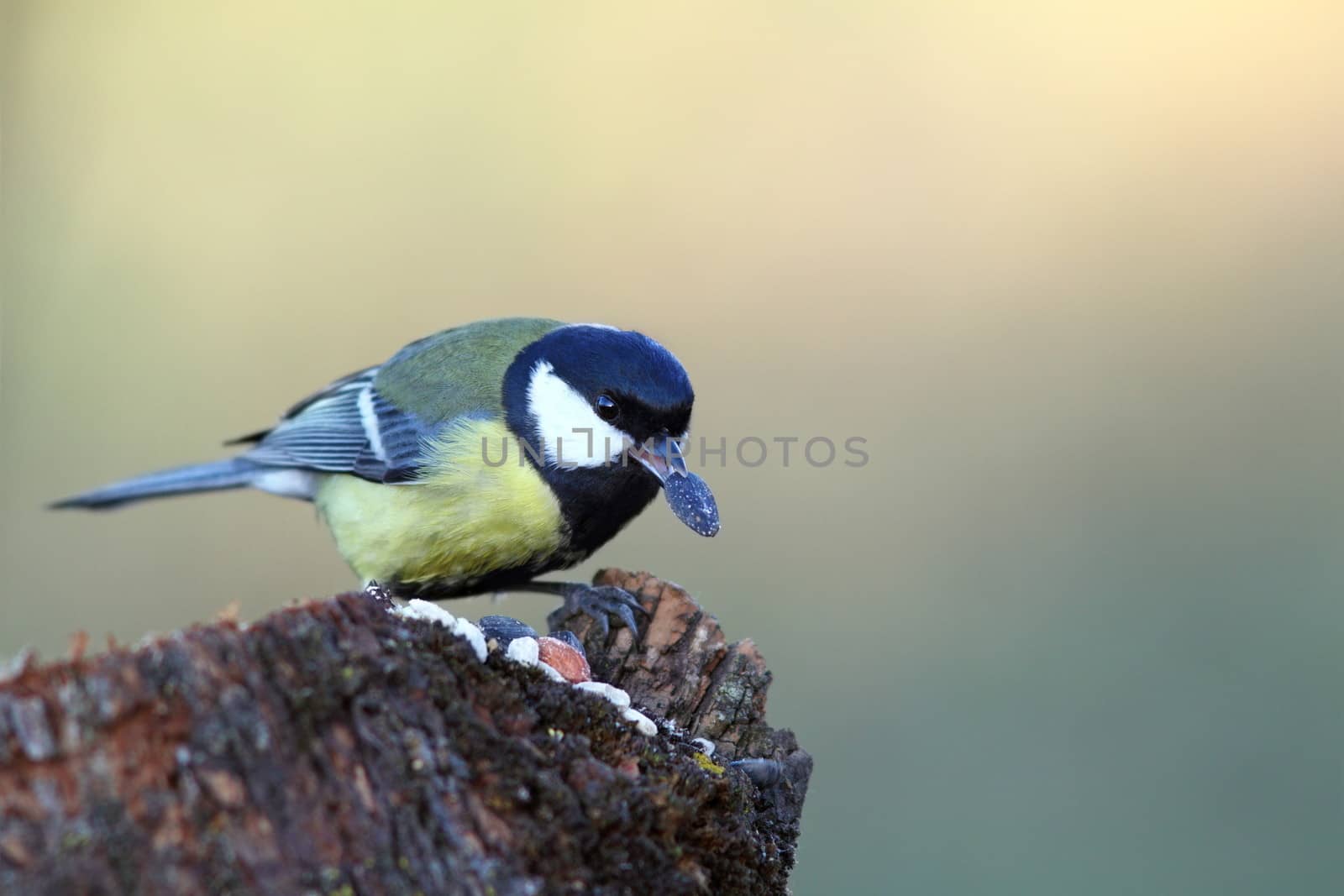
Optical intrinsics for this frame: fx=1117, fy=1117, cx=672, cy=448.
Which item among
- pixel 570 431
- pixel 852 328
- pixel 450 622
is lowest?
pixel 450 622

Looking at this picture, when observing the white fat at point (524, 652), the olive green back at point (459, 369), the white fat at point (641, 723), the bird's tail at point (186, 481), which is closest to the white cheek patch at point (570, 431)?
the olive green back at point (459, 369)

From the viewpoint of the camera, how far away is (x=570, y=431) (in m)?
2.88

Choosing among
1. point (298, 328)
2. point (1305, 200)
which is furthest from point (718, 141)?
point (1305, 200)

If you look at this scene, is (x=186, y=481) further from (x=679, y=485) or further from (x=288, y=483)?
(x=679, y=485)

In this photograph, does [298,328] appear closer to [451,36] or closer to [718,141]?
[451,36]

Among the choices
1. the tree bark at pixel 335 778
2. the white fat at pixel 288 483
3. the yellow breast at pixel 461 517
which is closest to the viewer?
the tree bark at pixel 335 778

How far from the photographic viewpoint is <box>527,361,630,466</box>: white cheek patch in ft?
9.32

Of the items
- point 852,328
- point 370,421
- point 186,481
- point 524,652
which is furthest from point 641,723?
point 852,328

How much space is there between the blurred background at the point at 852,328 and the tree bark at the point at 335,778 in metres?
2.90

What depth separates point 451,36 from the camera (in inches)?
261

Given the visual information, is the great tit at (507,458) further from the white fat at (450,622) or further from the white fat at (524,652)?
the white fat at (450,622)

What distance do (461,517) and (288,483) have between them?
99 cm

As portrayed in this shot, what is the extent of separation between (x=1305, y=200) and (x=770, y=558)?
3.39m

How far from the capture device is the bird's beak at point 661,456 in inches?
108
